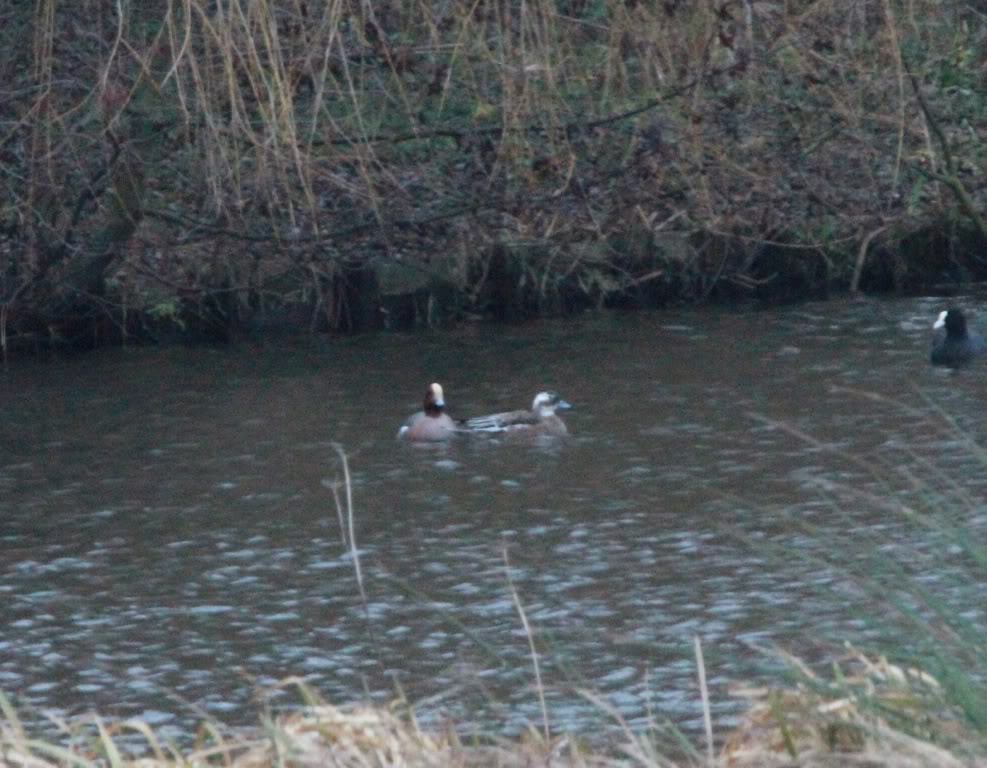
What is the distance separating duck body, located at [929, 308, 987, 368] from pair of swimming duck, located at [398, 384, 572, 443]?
10.7 ft

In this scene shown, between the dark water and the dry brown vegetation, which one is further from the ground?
the dry brown vegetation

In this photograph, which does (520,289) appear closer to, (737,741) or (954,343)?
(954,343)

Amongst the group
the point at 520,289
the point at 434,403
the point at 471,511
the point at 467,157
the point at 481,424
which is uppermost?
the point at 467,157

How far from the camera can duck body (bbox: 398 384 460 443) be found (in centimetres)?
1288

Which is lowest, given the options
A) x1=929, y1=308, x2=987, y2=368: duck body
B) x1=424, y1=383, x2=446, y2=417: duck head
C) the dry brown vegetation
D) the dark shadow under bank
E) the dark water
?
the dark water

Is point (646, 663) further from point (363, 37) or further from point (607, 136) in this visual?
point (607, 136)

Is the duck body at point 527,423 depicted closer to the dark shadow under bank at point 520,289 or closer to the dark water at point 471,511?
the dark water at point 471,511

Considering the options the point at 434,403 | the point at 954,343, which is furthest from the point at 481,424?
the point at 954,343

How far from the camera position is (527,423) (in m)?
12.8

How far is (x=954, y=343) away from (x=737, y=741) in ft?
34.8

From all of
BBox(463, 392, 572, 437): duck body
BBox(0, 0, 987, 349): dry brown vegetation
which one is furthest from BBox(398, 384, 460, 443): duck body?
BBox(0, 0, 987, 349): dry brown vegetation

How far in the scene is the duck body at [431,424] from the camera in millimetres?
12875

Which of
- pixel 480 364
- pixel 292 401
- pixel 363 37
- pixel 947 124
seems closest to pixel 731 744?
pixel 363 37

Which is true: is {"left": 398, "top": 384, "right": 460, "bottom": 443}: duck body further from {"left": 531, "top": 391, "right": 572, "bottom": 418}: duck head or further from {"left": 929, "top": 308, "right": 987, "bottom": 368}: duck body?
{"left": 929, "top": 308, "right": 987, "bottom": 368}: duck body
